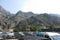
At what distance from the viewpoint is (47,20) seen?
6.57 metres

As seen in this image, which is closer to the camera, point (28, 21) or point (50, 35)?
point (50, 35)

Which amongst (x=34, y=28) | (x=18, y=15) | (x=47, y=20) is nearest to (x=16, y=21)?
(x=18, y=15)

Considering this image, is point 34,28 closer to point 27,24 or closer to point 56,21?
point 27,24

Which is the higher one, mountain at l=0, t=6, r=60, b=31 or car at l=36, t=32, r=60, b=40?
mountain at l=0, t=6, r=60, b=31

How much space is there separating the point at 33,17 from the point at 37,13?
0.20m

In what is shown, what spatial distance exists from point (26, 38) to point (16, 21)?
27.7 inches

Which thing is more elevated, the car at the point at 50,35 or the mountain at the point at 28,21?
the mountain at the point at 28,21

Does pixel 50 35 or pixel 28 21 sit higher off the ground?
pixel 28 21

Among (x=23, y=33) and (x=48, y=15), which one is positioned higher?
(x=48, y=15)

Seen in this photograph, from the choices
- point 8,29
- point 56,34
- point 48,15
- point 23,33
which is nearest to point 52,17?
point 48,15

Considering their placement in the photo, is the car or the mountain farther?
the mountain

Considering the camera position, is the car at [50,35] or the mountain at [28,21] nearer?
the car at [50,35]

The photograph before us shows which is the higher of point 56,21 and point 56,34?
point 56,21

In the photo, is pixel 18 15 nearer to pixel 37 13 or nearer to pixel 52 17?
pixel 37 13
